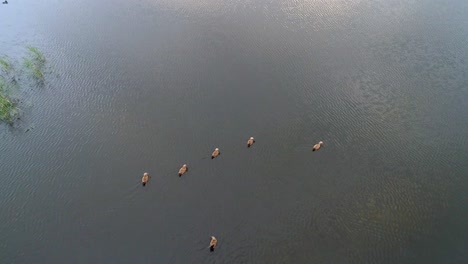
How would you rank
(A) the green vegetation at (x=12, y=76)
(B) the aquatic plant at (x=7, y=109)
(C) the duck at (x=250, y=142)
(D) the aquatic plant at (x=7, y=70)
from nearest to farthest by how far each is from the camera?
(C) the duck at (x=250, y=142) < (B) the aquatic plant at (x=7, y=109) < (A) the green vegetation at (x=12, y=76) < (D) the aquatic plant at (x=7, y=70)

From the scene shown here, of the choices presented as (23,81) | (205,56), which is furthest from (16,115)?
(205,56)

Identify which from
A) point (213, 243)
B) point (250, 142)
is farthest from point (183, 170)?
point (213, 243)

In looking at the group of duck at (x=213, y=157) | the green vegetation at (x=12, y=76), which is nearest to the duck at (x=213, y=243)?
the group of duck at (x=213, y=157)

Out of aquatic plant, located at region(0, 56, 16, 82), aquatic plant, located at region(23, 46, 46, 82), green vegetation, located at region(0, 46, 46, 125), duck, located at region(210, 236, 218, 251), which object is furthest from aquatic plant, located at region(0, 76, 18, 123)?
duck, located at region(210, 236, 218, 251)

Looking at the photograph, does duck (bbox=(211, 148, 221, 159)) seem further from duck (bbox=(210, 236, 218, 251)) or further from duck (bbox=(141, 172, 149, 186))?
duck (bbox=(210, 236, 218, 251))

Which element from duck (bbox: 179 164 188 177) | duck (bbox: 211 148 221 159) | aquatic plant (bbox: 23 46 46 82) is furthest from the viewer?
aquatic plant (bbox: 23 46 46 82)

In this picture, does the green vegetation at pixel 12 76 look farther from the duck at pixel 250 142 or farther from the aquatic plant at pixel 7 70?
the duck at pixel 250 142
